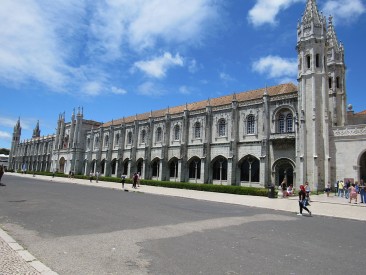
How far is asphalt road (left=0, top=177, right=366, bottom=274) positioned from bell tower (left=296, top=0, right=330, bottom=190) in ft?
59.5

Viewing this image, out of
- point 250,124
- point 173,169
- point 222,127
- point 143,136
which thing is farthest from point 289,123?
point 143,136

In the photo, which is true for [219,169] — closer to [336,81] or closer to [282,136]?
[282,136]

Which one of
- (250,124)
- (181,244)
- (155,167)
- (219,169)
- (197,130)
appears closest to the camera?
(181,244)

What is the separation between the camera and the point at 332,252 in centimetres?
742

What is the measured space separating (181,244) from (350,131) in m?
27.1

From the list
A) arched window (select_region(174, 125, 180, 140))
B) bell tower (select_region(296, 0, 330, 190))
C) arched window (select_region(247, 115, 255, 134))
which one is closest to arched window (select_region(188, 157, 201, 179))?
arched window (select_region(174, 125, 180, 140))

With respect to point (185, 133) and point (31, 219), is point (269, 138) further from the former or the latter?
point (31, 219)

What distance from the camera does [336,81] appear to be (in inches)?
1495

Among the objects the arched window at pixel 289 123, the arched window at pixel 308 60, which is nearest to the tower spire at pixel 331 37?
the arched window at pixel 308 60

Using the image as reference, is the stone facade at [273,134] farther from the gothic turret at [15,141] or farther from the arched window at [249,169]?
the gothic turret at [15,141]

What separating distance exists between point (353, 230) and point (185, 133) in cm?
3259

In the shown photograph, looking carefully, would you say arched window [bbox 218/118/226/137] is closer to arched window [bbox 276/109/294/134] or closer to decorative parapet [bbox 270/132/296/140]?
decorative parapet [bbox 270/132/296/140]

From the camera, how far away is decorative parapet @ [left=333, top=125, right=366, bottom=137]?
28112 millimetres

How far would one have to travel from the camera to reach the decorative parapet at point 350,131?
28.1 m
